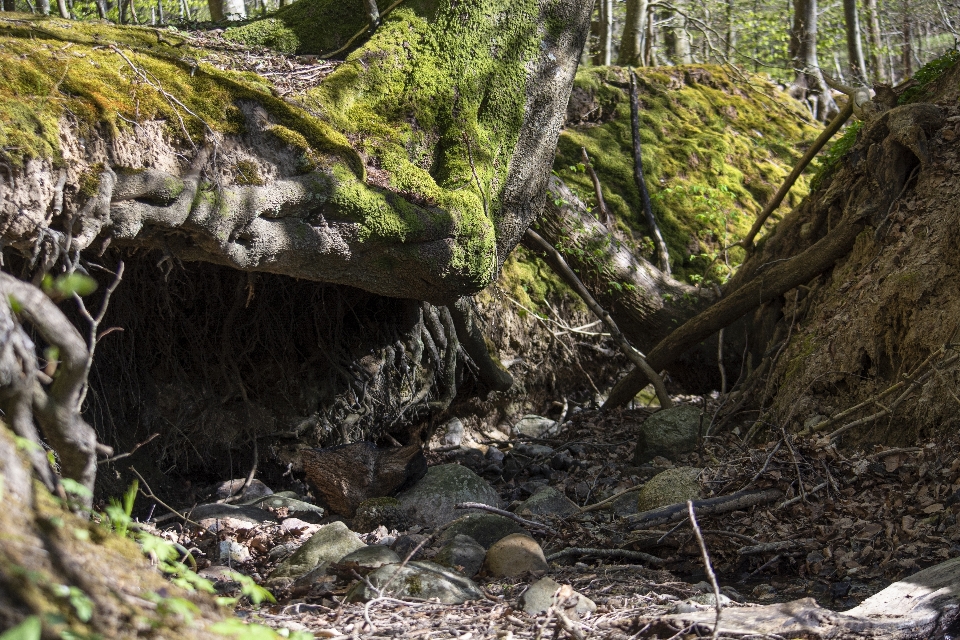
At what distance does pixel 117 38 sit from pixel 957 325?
17.4 feet

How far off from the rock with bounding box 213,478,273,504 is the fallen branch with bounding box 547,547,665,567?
8.50 ft

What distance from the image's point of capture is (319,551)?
13.7ft

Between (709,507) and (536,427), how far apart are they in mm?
3544

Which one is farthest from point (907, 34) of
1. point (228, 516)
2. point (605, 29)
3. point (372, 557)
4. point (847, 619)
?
point (372, 557)

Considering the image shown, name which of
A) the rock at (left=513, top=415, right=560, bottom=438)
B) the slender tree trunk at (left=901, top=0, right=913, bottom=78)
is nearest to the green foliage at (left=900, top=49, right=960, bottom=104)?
the rock at (left=513, top=415, right=560, bottom=438)

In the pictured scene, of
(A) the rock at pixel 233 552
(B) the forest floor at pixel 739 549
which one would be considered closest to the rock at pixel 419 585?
(B) the forest floor at pixel 739 549

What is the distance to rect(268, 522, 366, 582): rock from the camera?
13.4 ft

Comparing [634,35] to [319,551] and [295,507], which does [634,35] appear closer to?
[295,507]

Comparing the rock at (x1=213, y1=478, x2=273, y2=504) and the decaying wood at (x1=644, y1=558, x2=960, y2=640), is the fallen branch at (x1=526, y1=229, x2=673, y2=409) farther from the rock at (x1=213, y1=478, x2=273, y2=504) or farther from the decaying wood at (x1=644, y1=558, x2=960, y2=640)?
the decaying wood at (x1=644, y1=558, x2=960, y2=640)

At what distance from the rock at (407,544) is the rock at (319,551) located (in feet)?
0.74

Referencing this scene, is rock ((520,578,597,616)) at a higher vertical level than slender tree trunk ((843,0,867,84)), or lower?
lower

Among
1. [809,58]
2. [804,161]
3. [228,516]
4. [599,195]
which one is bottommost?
[228,516]

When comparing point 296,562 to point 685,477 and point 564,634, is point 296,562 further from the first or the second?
point 685,477

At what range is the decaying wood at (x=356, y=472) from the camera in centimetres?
565
